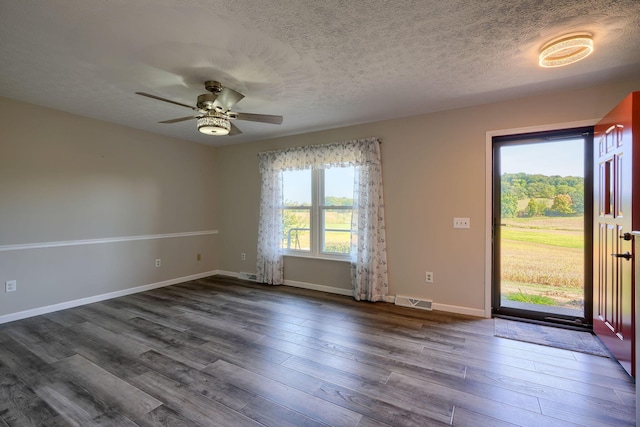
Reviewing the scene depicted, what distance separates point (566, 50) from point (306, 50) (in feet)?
6.48

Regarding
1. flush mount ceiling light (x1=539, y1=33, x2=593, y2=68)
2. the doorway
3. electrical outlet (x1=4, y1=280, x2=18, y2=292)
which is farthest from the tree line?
electrical outlet (x1=4, y1=280, x2=18, y2=292)

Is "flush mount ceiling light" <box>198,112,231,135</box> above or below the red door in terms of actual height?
above

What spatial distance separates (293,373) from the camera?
2162mm

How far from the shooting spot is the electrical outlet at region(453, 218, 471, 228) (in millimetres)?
3375

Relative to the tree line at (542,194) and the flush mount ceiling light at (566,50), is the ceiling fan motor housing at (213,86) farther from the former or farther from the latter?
the tree line at (542,194)

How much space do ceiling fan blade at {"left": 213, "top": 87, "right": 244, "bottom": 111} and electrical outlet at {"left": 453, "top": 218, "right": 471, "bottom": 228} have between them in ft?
9.19

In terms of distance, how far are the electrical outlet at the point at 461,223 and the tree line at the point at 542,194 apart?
0.40m

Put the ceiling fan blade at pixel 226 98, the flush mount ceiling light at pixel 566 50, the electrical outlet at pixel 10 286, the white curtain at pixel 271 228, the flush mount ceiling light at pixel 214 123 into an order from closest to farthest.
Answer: the flush mount ceiling light at pixel 566 50
the ceiling fan blade at pixel 226 98
the flush mount ceiling light at pixel 214 123
the electrical outlet at pixel 10 286
the white curtain at pixel 271 228

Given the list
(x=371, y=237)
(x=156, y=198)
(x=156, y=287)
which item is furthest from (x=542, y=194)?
(x=156, y=287)

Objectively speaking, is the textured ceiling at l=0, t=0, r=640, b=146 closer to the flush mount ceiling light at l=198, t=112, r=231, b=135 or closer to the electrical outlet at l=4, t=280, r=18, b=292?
→ the flush mount ceiling light at l=198, t=112, r=231, b=135

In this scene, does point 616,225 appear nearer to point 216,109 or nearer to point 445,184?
point 445,184

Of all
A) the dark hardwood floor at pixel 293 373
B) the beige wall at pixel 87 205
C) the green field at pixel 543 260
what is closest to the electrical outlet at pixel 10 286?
the beige wall at pixel 87 205

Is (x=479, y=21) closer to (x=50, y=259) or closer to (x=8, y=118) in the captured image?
(x=8, y=118)

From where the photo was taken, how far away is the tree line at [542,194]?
298 cm
